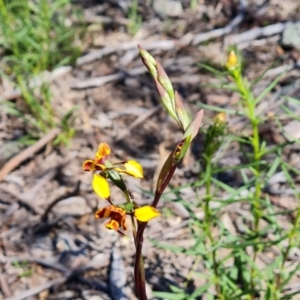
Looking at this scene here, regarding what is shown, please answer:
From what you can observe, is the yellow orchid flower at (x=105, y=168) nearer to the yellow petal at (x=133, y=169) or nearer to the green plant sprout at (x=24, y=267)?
the yellow petal at (x=133, y=169)

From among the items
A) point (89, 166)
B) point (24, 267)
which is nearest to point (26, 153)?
point (24, 267)

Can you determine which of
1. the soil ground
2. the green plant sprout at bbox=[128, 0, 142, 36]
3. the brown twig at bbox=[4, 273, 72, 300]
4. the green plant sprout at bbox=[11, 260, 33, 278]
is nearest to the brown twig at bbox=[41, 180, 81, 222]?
the soil ground

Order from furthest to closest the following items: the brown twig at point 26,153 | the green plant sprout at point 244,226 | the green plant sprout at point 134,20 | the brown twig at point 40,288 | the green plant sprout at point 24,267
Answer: the green plant sprout at point 134,20
the brown twig at point 26,153
the green plant sprout at point 24,267
the brown twig at point 40,288
the green plant sprout at point 244,226

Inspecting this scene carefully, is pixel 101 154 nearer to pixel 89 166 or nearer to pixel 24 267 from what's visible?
pixel 89 166

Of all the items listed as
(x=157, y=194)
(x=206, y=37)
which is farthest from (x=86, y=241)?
(x=206, y=37)

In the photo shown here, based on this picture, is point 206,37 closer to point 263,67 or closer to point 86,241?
point 263,67

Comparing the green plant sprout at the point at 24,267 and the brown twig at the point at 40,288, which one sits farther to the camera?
the green plant sprout at the point at 24,267

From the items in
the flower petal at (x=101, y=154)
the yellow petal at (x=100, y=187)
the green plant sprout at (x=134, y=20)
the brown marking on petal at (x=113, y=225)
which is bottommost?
the green plant sprout at (x=134, y=20)

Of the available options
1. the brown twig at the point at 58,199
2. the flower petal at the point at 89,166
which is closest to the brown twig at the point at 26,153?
the brown twig at the point at 58,199

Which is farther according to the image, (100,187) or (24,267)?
(24,267)
